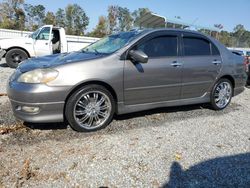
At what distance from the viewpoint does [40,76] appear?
3.92 metres

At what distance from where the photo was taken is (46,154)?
11.5ft

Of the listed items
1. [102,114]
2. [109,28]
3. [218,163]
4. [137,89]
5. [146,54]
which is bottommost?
[218,163]

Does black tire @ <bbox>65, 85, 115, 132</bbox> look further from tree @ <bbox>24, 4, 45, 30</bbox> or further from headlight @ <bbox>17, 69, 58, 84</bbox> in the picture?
tree @ <bbox>24, 4, 45, 30</bbox>

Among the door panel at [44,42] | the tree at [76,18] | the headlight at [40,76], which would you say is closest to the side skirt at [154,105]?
the headlight at [40,76]

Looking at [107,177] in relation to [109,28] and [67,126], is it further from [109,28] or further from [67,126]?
[109,28]

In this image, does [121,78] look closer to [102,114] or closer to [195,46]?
[102,114]

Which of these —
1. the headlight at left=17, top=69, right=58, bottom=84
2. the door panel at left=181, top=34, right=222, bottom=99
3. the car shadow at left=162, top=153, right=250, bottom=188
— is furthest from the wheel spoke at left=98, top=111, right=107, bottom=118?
the door panel at left=181, top=34, right=222, bottom=99

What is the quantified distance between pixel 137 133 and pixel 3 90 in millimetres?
4078

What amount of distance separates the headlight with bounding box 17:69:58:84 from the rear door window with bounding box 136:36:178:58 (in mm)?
1504

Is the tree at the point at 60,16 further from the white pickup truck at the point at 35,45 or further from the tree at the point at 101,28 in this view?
the white pickup truck at the point at 35,45

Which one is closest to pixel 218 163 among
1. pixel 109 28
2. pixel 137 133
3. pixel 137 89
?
pixel 137 133

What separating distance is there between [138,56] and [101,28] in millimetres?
48002

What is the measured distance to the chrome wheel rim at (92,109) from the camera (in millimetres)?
4199

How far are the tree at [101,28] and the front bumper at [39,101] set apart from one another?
43145 mm
